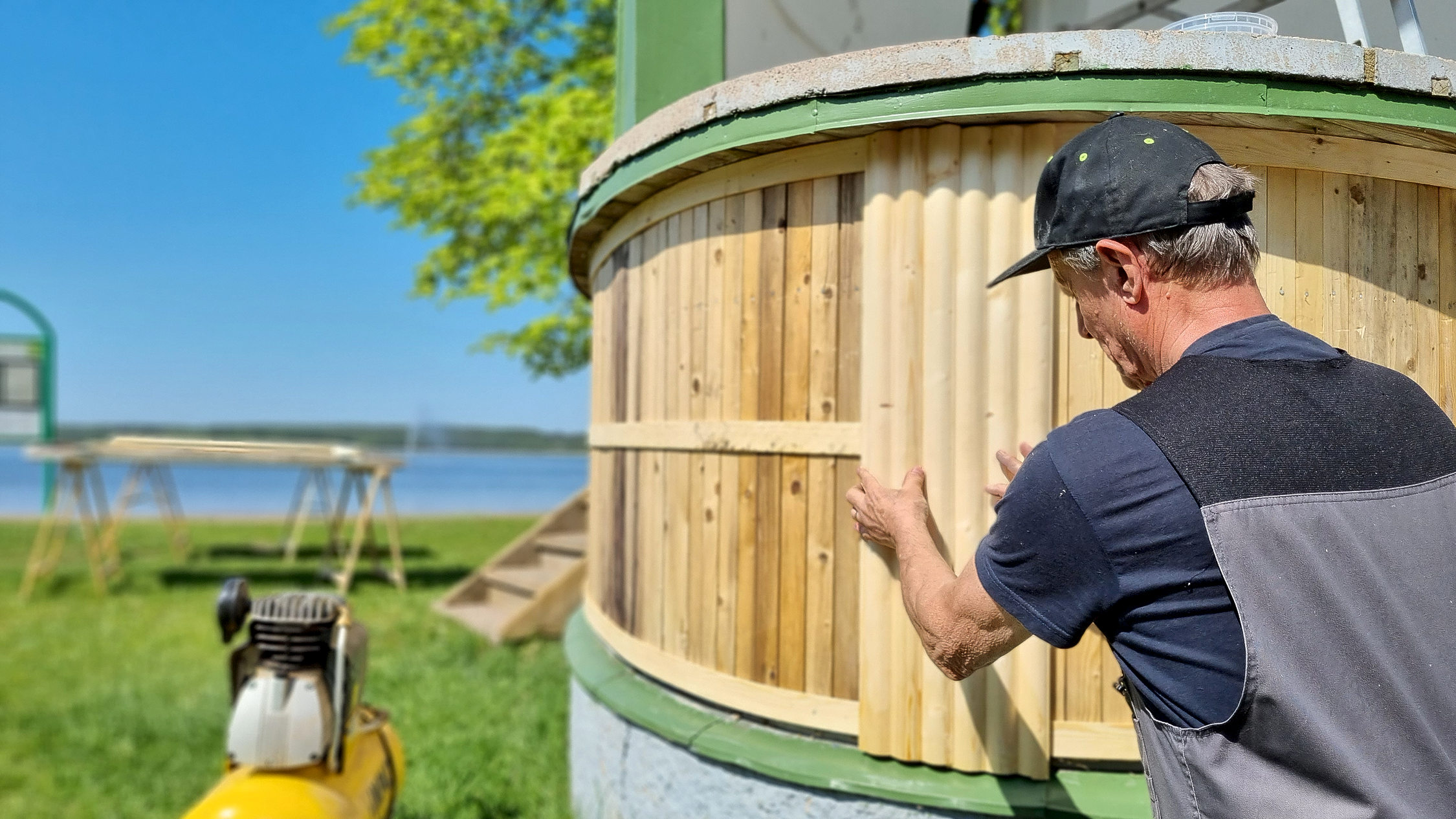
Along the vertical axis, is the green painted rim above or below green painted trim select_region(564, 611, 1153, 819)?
above

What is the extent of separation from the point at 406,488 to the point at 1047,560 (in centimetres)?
6160

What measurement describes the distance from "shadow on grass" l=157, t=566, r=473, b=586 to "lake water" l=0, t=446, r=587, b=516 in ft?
5.01

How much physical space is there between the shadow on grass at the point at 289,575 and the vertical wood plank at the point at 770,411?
8.77m

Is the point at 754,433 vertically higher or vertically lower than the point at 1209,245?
lower

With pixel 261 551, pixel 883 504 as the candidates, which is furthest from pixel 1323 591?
pixel 261 551

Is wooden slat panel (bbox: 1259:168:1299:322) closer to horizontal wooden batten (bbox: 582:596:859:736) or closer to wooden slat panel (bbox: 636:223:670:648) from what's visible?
horizontal wooden batten (bbox: 582:596:859:736)

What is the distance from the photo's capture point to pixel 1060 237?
1699 mm

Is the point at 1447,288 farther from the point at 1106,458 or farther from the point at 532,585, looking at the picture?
the point at 532,585

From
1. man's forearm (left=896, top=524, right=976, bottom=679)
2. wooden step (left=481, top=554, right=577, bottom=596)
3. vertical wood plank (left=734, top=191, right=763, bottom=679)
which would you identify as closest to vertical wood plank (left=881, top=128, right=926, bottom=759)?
vertical wood plank (left=734, top=191, right=763, bottom=679)

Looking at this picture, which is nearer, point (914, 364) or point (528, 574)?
point (914, 364)

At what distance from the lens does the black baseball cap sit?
1.57 m

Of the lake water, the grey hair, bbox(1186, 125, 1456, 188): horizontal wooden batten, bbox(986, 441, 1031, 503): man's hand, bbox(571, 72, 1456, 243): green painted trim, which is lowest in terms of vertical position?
the lake water

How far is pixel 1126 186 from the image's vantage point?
160 cm

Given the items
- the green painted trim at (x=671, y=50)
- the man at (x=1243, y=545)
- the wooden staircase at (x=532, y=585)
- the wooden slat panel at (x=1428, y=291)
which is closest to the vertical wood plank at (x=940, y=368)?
the man at (x=1243, y=545)
